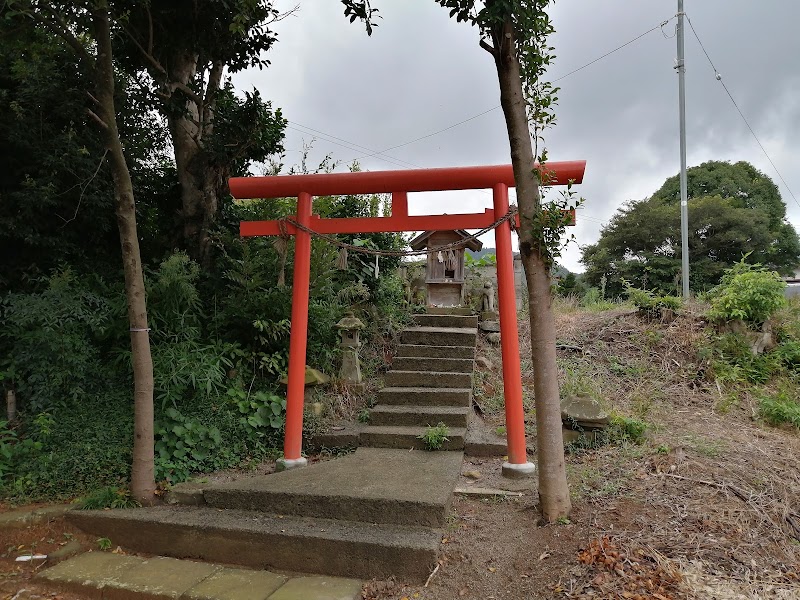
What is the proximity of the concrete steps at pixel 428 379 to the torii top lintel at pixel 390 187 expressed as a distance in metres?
1.82

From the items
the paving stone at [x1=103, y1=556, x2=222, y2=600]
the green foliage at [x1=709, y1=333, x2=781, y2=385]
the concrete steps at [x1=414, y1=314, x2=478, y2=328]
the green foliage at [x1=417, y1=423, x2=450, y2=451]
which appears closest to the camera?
the paving stone at [x1=103, y1=556, x2=222, y2=600]

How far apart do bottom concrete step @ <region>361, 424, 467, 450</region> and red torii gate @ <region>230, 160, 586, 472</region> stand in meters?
0.59

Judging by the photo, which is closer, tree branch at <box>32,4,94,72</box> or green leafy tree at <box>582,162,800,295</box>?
tree branch at <box>32,4,94,72</box>

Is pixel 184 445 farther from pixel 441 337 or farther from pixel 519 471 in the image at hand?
pixel 441 337

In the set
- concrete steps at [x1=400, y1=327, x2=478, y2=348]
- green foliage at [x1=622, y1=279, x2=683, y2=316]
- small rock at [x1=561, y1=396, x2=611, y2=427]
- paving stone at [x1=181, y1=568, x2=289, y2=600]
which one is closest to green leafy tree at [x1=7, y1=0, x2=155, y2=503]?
paving stone at [x1=181, y1=568, x2=289, y2=600]

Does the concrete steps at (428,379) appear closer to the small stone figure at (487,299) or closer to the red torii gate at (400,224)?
the red torii gate at (400,224)

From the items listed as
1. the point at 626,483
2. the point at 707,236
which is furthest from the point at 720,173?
the point at 626,483

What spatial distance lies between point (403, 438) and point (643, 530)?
7.50ft

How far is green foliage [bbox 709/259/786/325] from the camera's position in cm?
614

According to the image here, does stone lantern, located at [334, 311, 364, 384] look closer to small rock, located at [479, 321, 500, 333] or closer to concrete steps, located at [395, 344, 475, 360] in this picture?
concrete steps, located at [395, 344, 475, 360]

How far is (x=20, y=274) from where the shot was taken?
213 inches

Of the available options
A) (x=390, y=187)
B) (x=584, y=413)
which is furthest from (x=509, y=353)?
(x=390, y=187)

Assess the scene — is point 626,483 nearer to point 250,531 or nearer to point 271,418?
point 250,531

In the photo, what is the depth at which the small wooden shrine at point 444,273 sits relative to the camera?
7.31 m
